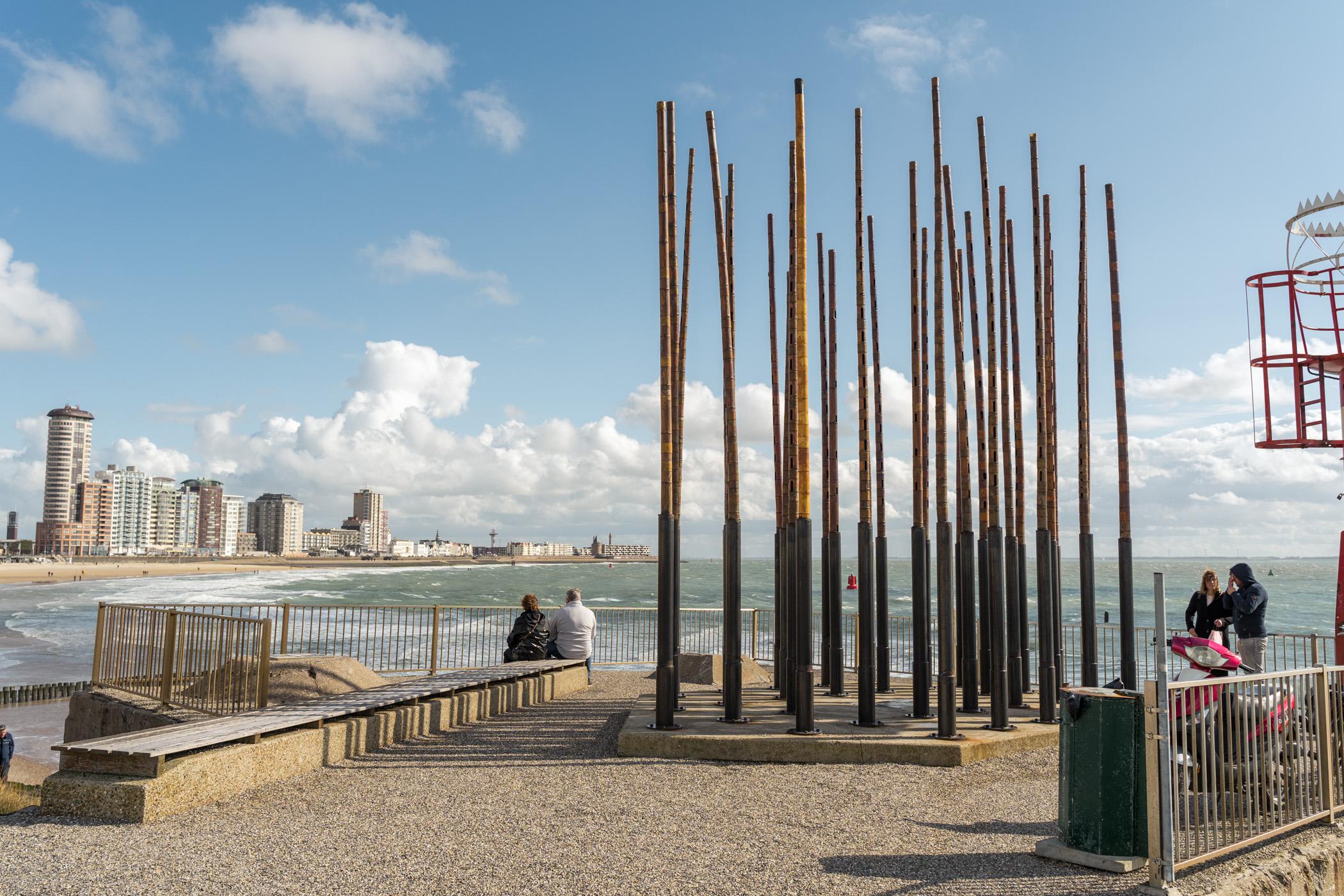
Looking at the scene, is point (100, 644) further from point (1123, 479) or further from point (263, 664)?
point (1123, 479)

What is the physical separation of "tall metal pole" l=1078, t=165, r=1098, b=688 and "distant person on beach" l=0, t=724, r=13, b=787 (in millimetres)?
14519

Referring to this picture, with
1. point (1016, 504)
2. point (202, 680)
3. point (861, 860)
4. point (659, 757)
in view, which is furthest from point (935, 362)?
point (202, 680)

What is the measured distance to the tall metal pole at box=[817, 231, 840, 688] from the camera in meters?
11.8

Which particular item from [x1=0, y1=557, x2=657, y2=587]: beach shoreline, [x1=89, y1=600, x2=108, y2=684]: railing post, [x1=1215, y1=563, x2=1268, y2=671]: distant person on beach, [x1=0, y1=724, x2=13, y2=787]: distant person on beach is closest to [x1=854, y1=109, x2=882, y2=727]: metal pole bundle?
[x1=1215, y1=563, x2=1268, y2=671]: distant person on beach

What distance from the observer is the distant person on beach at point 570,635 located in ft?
46.6

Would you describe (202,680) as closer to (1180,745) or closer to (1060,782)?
(1060,782)

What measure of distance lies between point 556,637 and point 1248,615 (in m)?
9.02

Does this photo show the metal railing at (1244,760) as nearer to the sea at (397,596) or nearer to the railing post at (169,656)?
the railing post at (169,656)

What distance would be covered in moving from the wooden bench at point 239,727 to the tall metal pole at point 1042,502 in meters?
6.27

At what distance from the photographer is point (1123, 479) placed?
37.0 feet

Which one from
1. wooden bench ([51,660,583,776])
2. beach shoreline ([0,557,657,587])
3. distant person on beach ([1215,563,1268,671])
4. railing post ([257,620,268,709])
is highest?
distant person on beach ([1215,563,1268,671])

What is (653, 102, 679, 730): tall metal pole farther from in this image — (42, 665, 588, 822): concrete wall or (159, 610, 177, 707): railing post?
(159, 610, 177, 707): railing post

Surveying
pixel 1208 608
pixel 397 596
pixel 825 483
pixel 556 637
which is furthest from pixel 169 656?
pixel 397 596

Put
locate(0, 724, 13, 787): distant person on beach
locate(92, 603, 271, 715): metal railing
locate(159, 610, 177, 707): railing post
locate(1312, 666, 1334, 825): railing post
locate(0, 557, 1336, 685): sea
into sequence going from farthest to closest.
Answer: locate(0, 557, 1336, 685): sea < locate(0, 724, 13, 787): distant person on beach < locate(159, 610, 177, 707): railing post < locate(92, 603, 271, 715): metal railing < locate(1312, 666, 1334, 825): railing post
